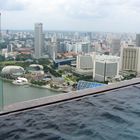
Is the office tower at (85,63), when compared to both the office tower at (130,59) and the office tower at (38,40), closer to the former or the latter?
the office tower at (130,59)

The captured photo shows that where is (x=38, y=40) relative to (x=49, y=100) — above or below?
below

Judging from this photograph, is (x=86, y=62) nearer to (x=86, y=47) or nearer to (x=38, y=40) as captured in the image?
(x=38, y=40)

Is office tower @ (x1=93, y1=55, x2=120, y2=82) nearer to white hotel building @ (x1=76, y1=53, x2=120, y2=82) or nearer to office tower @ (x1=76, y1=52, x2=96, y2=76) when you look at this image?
white hotel building @ (x1=76, y1=53, x2=120, y2=82)

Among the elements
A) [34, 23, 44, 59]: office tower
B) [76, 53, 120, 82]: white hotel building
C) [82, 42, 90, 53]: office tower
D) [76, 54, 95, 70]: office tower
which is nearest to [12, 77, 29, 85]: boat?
[76, 53, 120, 82]: white hotel building

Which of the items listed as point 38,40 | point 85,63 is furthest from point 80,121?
point 38,40

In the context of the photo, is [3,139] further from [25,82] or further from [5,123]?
[25,82]
